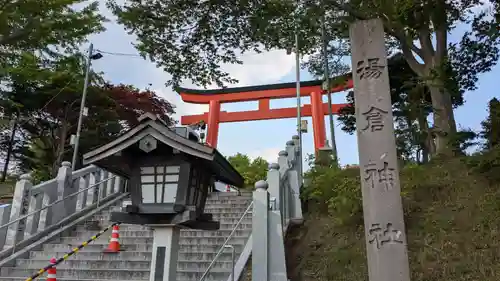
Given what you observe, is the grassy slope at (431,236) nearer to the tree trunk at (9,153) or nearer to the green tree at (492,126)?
the green tree at (492,126)

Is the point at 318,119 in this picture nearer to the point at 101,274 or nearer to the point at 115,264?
the point at 115,264

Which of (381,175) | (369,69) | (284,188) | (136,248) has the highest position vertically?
(369,69)

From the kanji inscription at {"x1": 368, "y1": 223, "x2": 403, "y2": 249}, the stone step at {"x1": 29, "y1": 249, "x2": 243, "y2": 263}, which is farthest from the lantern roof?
the stone step at {"x1": 29, "y1": 249, "x2": 243, "y2": 263}

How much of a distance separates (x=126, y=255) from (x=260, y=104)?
1551 cm

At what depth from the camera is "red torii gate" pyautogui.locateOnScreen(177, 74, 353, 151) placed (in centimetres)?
2042

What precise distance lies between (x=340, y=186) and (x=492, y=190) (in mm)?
2919

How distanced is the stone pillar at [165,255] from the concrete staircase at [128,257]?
1.86 m

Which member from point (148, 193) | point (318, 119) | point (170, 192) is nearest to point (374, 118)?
point (170, 192)

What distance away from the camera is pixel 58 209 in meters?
9.13

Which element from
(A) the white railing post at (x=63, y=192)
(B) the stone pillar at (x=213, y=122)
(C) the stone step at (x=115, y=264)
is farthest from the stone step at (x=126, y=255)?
Answer: (B) the stone pillar at (x=213, y=122)

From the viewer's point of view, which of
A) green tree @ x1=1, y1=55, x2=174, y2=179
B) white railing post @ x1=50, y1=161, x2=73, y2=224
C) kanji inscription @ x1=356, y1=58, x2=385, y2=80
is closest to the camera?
kanji inscription @ x1=356, y1=58, x2=385, y2=80

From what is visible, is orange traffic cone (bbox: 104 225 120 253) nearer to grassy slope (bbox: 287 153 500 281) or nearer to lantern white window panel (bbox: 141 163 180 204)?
grassy slope (bbox: 287 153 500 281)

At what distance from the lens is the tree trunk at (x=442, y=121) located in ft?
34.8

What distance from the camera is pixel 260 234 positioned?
611 cm
